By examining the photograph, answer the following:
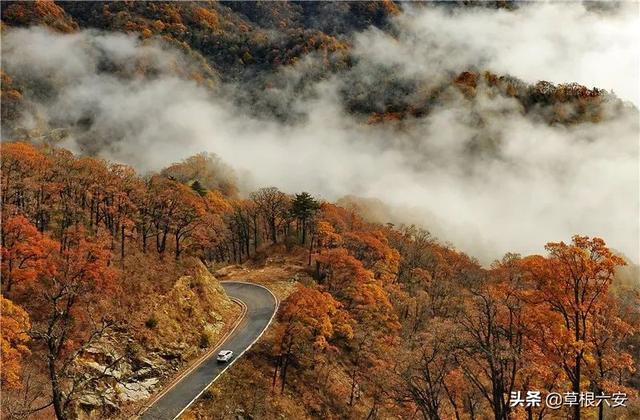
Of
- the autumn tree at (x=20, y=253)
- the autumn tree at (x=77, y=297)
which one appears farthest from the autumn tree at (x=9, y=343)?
the autumn tree at (x=20, y=253)

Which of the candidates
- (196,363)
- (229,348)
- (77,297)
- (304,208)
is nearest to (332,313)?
(229,348)

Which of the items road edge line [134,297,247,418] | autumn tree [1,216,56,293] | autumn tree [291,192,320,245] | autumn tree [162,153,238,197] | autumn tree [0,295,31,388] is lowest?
road edge line [134,297,247,418]

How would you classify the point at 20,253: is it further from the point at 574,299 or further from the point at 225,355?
the point at 574,299

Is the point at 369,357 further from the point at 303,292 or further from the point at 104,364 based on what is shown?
the point at 104,364

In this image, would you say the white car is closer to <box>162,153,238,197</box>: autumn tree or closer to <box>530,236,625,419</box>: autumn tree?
<box>530,236,625,419</box>: autumn tree

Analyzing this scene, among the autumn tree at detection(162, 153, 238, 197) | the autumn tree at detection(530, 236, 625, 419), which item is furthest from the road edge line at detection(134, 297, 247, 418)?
the autumn tree at detection(162, 153, 238, 197)

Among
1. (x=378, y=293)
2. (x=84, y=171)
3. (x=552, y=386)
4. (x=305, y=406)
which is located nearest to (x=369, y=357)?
(x=305, y=406)

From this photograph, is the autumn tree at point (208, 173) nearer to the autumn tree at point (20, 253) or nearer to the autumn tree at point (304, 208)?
the autumn tree at point (304, 208)
